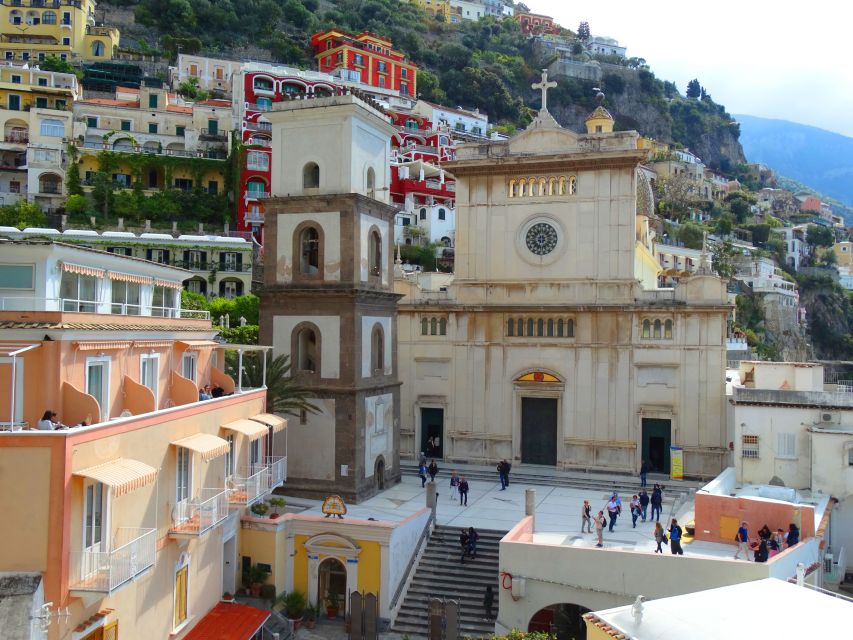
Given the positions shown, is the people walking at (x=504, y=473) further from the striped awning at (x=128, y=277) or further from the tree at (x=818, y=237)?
the tree at (x=818, y=237)

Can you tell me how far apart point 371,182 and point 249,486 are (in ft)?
44.1

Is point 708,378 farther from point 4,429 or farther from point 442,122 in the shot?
point 442,122

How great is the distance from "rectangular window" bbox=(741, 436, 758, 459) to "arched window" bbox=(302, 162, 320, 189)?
18595mm

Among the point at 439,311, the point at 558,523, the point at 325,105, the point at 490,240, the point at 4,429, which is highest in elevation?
the point at 325,105

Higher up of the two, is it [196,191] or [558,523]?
[196,191]

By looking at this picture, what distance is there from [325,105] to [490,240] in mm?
12018

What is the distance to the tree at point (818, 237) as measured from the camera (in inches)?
5418

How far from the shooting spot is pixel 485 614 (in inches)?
937

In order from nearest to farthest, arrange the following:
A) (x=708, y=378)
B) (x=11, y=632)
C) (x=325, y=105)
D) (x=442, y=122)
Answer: (x=11, y=632), (x=325, y=105), (x=708, y=378), (x=442, y=122)

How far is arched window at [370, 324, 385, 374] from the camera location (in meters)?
31.2

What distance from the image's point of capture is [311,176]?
30812mm

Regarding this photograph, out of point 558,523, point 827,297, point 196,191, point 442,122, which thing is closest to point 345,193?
point 558,523

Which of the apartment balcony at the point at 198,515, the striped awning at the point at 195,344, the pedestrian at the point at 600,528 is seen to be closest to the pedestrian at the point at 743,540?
the pedestrian at the point at 600,528

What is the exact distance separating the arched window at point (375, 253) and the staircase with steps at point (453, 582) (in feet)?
33.8
